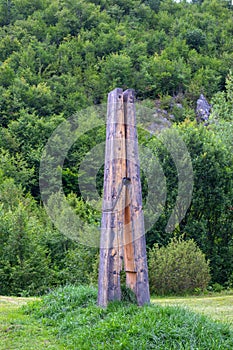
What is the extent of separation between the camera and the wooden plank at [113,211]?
22.5 feet

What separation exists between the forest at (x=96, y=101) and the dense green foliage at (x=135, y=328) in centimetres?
804

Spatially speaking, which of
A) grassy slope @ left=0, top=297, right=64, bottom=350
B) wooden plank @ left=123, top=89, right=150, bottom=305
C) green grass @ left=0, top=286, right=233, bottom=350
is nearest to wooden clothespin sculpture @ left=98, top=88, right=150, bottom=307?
wooden plank @ left=123, top=89, right=150, bottom=305

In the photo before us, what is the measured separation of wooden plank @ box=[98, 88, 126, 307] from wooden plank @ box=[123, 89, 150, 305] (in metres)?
0.11

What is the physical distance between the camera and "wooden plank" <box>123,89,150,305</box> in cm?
695

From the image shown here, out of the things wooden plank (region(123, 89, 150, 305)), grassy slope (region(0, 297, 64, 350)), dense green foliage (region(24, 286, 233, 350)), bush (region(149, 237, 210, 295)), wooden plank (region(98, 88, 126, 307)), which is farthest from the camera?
bush (region(149, 237, 210, 295))

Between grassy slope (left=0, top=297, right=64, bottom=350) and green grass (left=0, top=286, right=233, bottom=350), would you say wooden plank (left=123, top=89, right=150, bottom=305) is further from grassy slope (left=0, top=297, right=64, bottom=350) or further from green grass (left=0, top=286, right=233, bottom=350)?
grassy slope (left=0, top=297, right=64, bottom=350)

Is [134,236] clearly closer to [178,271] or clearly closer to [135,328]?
[135,328]

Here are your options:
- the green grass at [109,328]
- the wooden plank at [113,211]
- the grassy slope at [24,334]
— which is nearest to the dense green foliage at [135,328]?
the green grass at [109,328]

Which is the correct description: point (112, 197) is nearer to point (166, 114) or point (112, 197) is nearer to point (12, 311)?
point (12, 311)

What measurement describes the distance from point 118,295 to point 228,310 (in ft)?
11.6

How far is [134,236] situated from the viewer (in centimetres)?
702

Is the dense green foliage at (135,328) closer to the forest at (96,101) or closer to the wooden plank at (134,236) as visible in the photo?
the wooden plank at (134,236)

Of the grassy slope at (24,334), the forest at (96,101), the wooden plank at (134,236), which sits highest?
the forest at (96,101)

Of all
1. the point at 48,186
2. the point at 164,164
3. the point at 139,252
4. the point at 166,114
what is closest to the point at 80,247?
the point at 164,164
